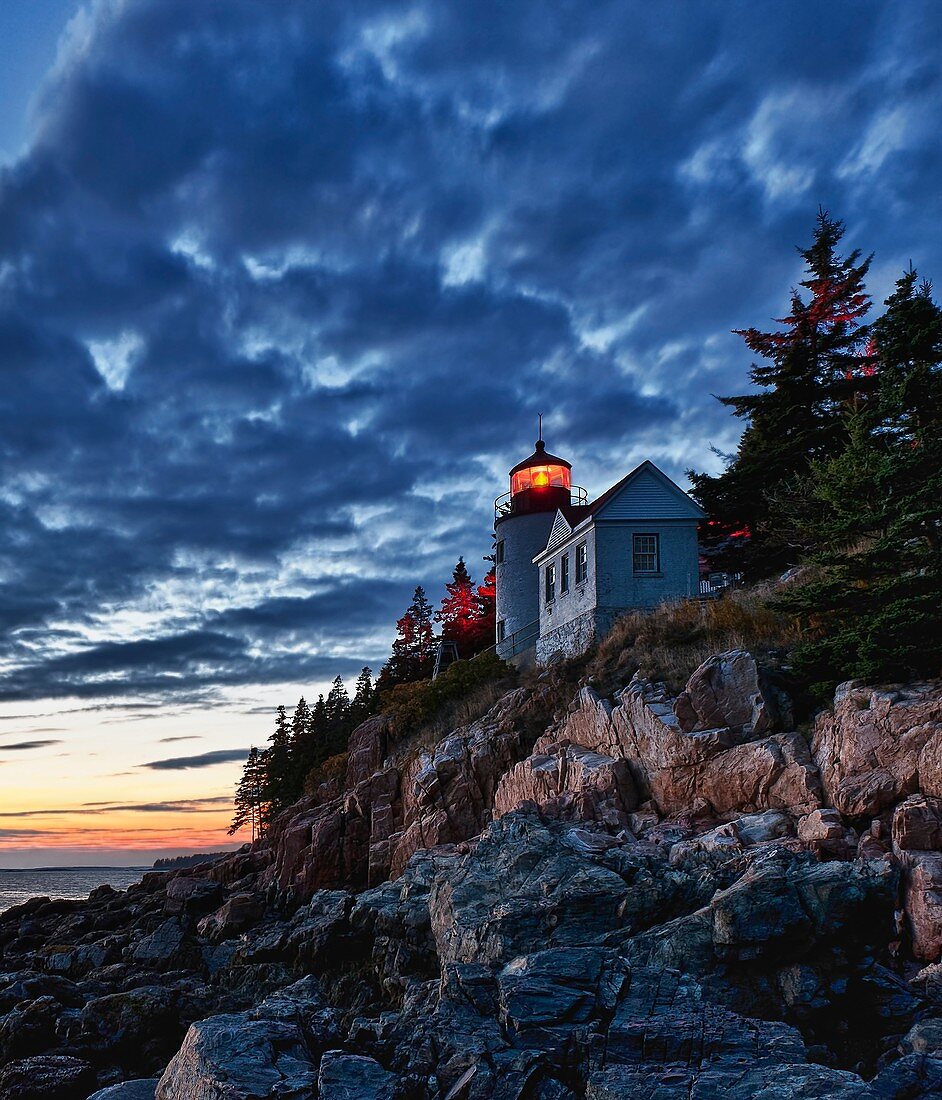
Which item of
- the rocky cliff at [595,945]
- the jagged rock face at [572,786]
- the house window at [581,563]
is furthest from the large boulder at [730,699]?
the house window at [581,563]

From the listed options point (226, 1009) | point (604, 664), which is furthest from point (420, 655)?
point (226, 1009)

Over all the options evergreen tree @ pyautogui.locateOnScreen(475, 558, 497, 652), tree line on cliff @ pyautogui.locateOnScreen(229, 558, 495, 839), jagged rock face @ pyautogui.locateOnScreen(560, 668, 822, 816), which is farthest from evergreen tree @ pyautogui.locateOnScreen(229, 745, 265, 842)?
jagged rock face @ pyautogui.locateOnScreen(560, 668, 822, 816)

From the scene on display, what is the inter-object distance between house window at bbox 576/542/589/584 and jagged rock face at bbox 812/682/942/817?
1693 cm

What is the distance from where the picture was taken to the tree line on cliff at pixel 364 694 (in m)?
52.6

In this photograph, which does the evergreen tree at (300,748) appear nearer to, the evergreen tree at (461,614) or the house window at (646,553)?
the evergreen tree at (461,614)

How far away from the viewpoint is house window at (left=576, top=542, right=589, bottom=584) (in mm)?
33250

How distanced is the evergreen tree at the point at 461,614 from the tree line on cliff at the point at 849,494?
25082mm

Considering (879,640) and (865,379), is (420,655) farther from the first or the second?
(879,640)

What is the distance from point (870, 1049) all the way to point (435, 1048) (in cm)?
569

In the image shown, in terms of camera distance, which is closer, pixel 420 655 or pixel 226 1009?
pixel 226 1009

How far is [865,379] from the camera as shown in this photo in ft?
108

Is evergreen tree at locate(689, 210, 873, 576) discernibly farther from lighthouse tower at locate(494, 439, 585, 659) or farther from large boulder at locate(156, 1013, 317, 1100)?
large boulder at locate(156, 1013, 317, 1100)

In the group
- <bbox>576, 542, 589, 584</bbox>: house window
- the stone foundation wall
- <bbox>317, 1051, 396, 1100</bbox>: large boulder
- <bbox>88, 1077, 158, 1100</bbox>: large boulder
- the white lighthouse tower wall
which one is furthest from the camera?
the white lighthouse tower wall

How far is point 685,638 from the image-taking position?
80.9 ft
